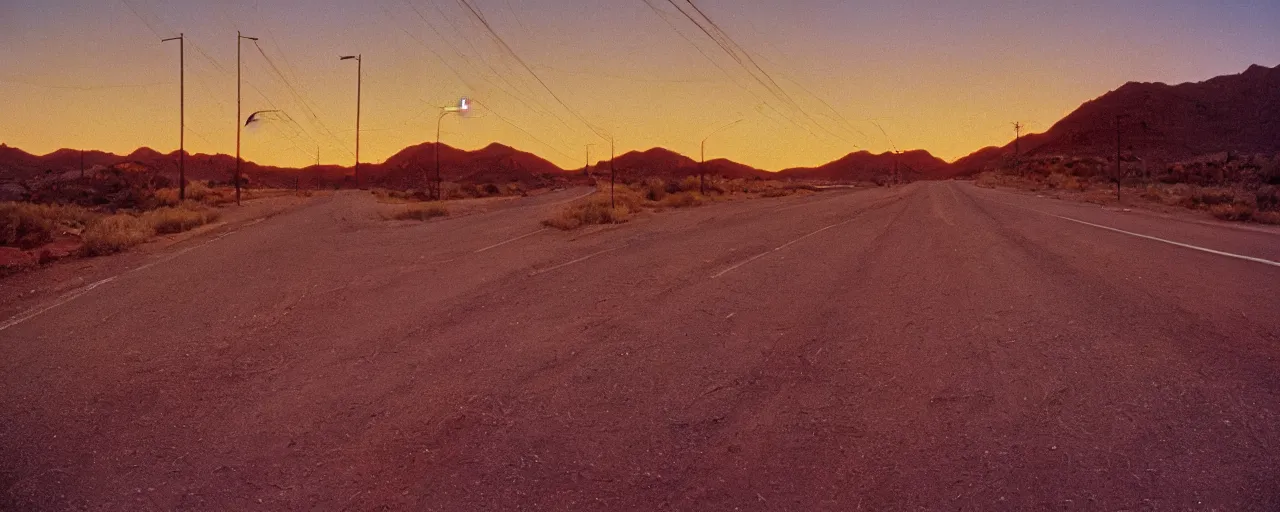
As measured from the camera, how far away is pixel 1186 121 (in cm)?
14950

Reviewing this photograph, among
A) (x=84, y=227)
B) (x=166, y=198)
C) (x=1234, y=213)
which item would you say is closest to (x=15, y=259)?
(x=84, y=227)

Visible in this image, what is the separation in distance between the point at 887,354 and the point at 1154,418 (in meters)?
2.14

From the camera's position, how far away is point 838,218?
25719 millimetres

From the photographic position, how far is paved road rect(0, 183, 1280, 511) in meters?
4.40

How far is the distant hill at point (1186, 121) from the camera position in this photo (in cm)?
13288

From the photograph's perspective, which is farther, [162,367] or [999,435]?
[162,367]

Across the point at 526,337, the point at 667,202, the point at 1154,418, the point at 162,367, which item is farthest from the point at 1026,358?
the point at 667,202

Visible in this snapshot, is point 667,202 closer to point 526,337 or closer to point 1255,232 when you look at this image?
point 1255,232

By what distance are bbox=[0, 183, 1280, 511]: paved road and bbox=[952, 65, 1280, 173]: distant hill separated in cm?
13203

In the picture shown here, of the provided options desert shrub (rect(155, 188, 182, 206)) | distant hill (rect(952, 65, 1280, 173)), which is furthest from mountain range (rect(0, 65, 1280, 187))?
desert shrub (rect(155, 188, 182, 206))

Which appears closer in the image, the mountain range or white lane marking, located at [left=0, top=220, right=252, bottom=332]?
white lane marking, located at [left=0, top=220, right=252, bottom=332]

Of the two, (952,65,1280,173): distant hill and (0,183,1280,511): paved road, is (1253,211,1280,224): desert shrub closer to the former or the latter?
(0,183,1280,511): paved road

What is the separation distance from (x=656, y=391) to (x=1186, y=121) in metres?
175

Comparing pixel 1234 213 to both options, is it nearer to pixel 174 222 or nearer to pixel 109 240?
pixel 109 240
